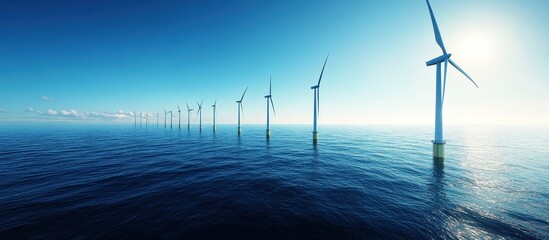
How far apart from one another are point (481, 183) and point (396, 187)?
43.6ft

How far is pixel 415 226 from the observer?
13766mm

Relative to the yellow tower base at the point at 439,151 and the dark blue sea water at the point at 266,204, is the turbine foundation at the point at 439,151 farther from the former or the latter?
the dark blue sea water at the point at 266,204

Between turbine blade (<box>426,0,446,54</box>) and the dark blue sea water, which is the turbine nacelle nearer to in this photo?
turbine blade (<box>426,0,446,54</box>)

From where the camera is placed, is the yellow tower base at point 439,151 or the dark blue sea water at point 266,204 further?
the yellow tower base at point 439,151

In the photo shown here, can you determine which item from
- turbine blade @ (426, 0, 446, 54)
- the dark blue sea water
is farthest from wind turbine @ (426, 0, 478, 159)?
the dark blue sea water

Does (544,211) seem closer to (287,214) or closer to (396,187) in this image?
(396,187)

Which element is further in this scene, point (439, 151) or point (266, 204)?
point (439, 151)

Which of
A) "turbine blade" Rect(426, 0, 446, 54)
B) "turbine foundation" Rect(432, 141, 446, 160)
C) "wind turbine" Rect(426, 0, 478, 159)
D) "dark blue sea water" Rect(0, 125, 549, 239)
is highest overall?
"turbine blade" Rect(426, 0, 446, 54)

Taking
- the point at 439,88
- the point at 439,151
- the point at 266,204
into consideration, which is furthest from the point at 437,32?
the point at 266,204

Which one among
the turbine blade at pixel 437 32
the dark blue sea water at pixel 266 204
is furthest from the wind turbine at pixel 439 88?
the dark blue sea water at pixel 266 204

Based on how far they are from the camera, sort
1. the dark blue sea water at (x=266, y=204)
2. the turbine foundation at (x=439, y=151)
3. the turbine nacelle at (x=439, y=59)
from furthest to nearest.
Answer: the turbine foundation at (x=439, y=151) < the turbine nacelle at (x=439, y=59) < the dark blue sea water at (x=266, y=204)

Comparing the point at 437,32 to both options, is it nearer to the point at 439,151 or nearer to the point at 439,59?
the point at 439,59

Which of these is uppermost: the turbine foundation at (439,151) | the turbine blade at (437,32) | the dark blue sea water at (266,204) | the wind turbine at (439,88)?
the turbine blade at (437,32)

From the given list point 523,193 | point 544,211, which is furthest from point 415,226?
point 523,193
